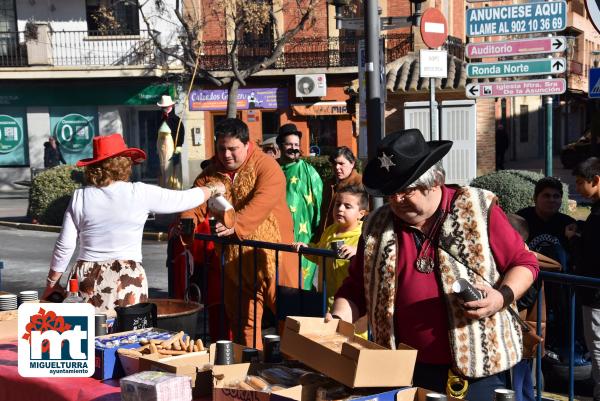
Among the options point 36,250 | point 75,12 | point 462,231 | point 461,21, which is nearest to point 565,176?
point 461,21

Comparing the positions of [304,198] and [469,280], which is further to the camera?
[304,198]

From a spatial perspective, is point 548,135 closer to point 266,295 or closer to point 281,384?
point 266,295

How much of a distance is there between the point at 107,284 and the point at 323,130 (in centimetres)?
2973

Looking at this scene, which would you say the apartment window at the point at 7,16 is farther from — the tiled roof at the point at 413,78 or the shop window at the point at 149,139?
the tiled roof at the point at 413,78

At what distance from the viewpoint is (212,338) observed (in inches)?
246

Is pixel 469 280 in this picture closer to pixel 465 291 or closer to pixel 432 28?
pixel 465 291

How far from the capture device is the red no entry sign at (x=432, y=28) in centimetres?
1016

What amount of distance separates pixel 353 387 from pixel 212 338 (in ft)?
11.3

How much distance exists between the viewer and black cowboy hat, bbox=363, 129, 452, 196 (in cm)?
331

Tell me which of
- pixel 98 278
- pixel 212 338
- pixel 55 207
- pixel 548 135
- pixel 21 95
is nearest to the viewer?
pixel 98 278

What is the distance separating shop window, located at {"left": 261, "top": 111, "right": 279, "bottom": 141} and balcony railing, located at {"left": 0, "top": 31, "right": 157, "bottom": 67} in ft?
15.4

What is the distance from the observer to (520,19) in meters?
10.1

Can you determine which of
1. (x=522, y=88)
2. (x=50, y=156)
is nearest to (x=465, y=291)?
(x=522, y=88)

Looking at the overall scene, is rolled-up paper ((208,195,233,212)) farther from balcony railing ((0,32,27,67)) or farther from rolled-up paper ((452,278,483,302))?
balcony railing ((0,32,27,67))
